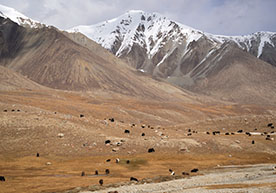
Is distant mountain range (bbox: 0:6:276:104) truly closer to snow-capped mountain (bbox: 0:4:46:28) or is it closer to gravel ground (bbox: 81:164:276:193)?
snow-capped mountain (bbox: 0:4:46:28)

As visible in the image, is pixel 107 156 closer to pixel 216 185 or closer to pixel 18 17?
pixel 216 185

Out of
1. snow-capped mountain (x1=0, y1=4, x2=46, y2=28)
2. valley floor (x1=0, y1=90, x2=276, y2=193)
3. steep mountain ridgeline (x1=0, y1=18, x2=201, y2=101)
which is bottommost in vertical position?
valley floor (x1=0, y1=90, x2=276, y2=193)

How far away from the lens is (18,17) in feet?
601

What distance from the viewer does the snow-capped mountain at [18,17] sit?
573 feet

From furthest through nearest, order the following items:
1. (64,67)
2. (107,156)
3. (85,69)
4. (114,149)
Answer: (64,67) < (85,69) < (114,149) < (107,156)

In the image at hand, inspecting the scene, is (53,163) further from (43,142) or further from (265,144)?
(265,144)

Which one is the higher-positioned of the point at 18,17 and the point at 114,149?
the point at 18,17

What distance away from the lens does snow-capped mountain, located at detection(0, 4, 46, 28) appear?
17468cm

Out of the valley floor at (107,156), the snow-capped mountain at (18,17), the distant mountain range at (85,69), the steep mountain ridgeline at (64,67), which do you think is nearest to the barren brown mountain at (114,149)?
the valley floor at (107,156)

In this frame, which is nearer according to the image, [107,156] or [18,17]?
[107,156]

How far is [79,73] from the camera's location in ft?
409

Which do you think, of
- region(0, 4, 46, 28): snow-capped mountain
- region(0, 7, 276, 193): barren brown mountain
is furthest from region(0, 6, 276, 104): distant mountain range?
region(0, 7, 276, 193): barren brown mountain

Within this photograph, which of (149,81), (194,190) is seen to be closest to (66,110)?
(194,190)

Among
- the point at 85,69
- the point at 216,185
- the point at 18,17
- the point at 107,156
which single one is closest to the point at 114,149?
the point at 107,156
